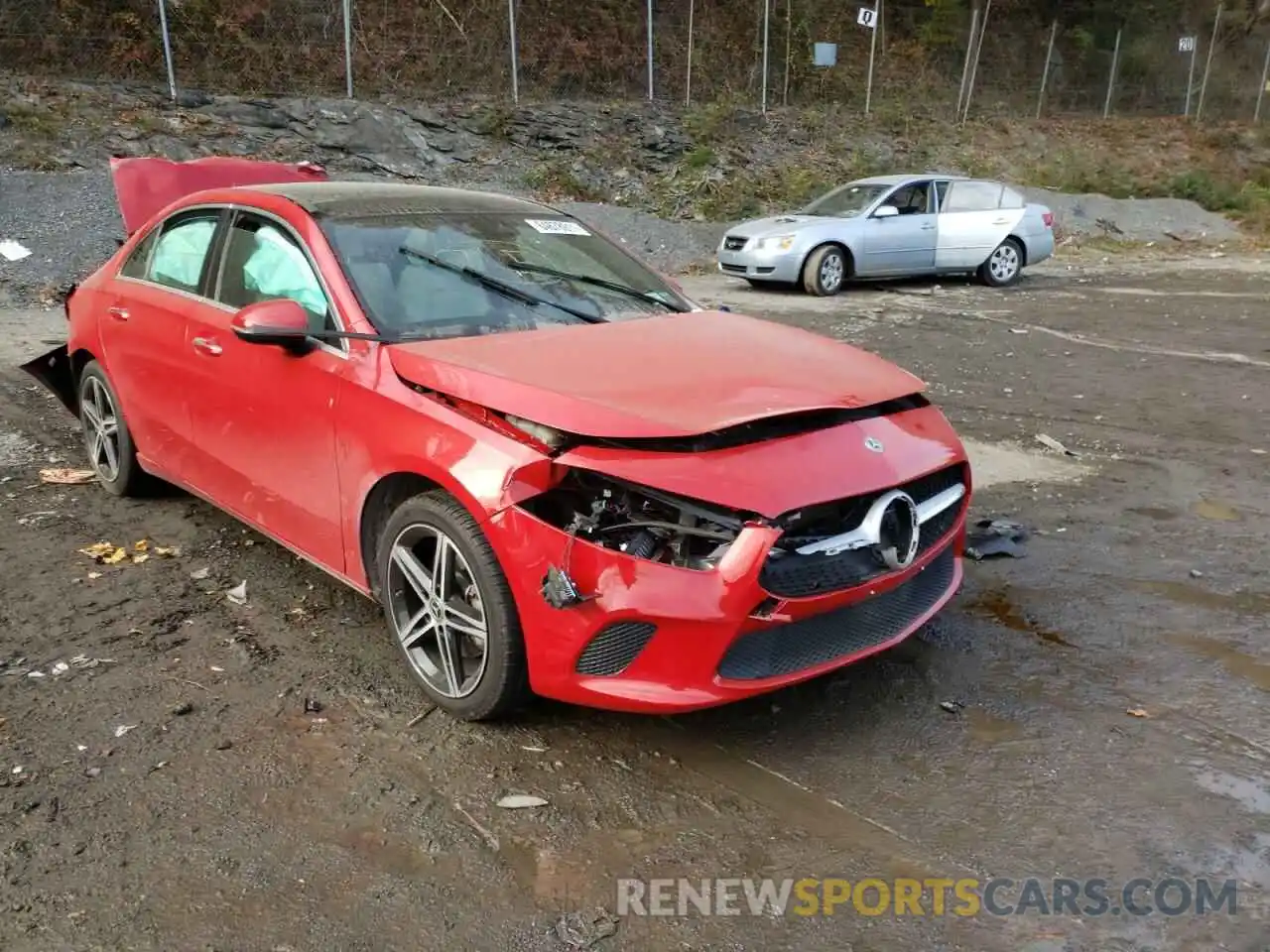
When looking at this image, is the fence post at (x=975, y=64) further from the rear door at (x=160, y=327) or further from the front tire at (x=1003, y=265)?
the rear door at (x=160, y=327)

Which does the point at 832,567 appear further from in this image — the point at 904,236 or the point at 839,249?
the point at 904,236

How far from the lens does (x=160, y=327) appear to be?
15.1 ft

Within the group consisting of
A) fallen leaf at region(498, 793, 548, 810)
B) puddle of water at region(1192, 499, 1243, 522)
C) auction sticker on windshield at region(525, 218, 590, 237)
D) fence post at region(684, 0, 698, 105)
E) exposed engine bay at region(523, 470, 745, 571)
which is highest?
fence post at region(684, 0, 698, 105)

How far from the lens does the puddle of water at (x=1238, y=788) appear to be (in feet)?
9.70

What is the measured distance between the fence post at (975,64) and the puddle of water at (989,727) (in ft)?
87.2

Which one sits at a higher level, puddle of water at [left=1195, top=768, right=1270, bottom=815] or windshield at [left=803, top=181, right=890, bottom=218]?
windshield at [left=803, top=181, right=890, bottom=218]

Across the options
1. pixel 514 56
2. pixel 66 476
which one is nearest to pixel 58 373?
pixel 66 476

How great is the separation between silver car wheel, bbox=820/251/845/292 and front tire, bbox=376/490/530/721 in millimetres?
10853

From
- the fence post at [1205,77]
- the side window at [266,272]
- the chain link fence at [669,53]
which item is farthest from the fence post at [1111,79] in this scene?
the side window at [266,272]

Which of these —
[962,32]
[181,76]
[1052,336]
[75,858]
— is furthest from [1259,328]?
[962,32]

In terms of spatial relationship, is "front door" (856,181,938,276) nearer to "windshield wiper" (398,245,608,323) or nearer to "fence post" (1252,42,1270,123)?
"windshield wiper" (398,245,608,323)

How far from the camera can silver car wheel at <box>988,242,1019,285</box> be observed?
15.0 meters

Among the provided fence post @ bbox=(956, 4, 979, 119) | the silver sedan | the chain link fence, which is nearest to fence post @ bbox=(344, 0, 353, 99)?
the chain link fence

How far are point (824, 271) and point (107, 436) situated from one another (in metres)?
9.94
